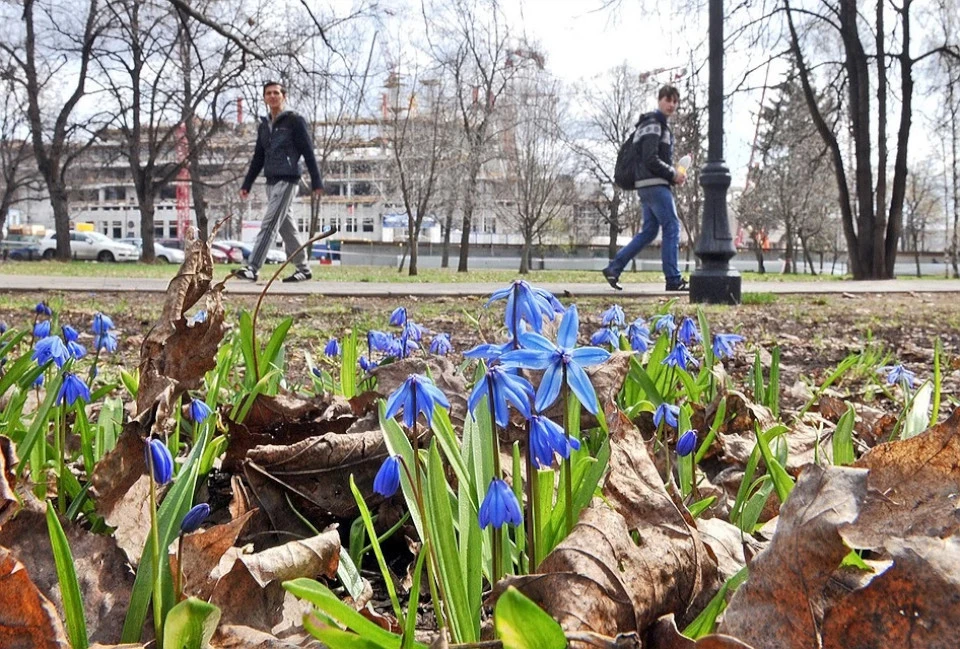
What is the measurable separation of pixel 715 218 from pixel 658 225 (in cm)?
78

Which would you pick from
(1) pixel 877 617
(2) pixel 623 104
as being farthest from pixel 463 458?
(2) pixel 623 104

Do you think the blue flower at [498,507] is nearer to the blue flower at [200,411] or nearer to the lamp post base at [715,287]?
the blue flower at [200,411]

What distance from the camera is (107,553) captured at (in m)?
1.14

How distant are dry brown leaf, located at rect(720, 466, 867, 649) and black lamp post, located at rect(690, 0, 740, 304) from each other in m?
8.05

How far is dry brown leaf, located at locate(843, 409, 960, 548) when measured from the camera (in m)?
0.98

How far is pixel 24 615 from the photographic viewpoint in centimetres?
88

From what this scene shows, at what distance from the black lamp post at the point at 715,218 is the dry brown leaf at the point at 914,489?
787cm

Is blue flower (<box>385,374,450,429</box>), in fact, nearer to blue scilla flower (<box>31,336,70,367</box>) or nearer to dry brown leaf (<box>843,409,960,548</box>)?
dry brown leaf (<box>843,409,960,548</box>)

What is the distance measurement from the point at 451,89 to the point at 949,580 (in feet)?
101

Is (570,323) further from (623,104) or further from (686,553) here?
(623,104)

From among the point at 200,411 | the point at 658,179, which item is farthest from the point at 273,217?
the point at 200,411

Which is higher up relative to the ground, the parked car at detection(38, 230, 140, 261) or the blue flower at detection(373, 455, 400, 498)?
the parked car at detection(38, 230, 140, 261)

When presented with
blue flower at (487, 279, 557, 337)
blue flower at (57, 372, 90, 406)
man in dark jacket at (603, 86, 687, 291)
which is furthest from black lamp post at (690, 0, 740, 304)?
blue flower at (487, 279, 557, 337)

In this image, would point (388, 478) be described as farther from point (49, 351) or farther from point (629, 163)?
point (629, 163)
